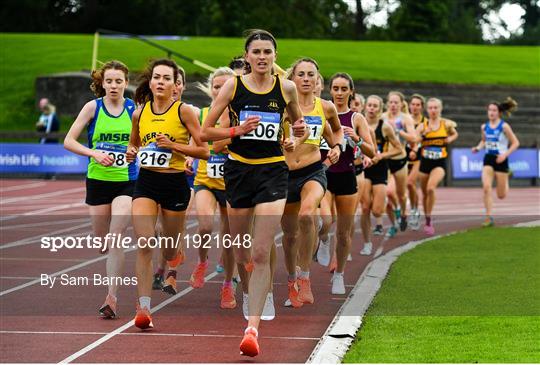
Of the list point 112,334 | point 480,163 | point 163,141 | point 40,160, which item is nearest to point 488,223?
point 163,141

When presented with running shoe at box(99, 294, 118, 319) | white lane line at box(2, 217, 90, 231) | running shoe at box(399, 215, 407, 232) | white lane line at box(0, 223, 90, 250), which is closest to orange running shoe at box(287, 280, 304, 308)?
running shoe at box(99, 294, 118, 319)

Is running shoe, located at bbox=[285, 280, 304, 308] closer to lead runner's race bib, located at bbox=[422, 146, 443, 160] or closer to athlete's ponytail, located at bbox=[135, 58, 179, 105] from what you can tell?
athlete's ponytail, located at bbox=[135, 58, 179, 105]

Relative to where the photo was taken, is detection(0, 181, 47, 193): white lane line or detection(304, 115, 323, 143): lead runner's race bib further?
detection(0, 181, 47, 193): white lane line

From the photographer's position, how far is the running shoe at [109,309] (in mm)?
10812

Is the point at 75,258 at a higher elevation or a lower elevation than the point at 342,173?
lower

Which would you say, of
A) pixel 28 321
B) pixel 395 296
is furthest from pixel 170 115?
pixel 395 296

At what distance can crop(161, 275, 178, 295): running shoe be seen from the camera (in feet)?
41.2

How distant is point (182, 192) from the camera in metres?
10.7

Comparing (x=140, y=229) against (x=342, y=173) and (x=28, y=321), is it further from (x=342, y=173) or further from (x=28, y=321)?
(x=342, y=173)

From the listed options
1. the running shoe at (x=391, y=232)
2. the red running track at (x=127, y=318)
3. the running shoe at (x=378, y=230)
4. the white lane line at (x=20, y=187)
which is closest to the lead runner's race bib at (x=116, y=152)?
the red running track at (x=127, y=318)

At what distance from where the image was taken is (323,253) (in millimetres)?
14984

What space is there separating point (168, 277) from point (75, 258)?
12.9 ft

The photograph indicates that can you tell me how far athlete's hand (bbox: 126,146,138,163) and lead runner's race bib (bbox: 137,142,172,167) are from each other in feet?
0.82

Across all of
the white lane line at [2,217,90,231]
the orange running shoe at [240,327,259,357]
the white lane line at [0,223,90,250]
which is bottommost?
the white lane line at [2,217,90,231]
